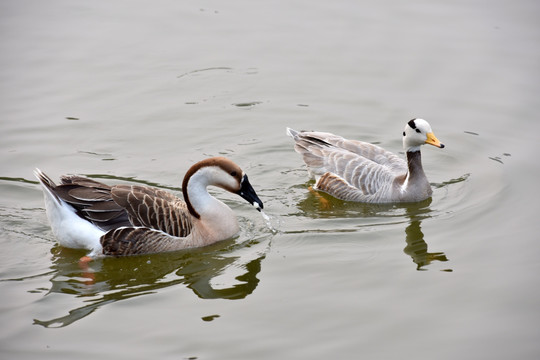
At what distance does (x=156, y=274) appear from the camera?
9930 millimetres

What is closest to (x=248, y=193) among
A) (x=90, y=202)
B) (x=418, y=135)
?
(x=90, y=202)

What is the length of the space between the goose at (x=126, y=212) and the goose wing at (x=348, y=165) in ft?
7.51

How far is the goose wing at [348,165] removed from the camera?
1209cm

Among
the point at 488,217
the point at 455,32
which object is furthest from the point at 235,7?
the point at 488,217

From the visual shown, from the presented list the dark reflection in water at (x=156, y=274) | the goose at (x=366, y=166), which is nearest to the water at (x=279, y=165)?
the dark reflection in water at (x=156, y=274)

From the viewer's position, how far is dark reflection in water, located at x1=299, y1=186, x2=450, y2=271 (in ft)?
35.5

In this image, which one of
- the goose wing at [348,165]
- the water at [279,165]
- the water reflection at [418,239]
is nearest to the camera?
the water at [279,165]

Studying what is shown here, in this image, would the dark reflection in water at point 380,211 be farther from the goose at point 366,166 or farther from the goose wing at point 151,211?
the goose wing at point 151,211

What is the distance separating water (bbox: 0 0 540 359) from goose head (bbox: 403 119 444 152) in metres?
0.89

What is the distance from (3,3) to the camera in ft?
60.3

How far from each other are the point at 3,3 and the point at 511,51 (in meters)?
11.5

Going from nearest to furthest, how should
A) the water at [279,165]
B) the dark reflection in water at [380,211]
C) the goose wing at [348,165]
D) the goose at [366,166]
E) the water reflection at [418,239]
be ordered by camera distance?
the water at [279,165] → the water reflection at [418,239] → the dark reflection in water at [380,211] → the goose at [366,166] → the goose wing at [348,165]

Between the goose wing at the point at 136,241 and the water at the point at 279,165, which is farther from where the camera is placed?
the goose wing at the point at 136,241

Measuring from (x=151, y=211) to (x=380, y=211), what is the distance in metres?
3.53
